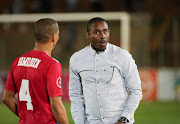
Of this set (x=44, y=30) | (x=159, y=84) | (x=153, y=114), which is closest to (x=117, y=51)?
(x=44, y=30)

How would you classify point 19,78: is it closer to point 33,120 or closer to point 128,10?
point 33,120

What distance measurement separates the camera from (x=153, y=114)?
12945 mm

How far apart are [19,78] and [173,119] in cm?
826

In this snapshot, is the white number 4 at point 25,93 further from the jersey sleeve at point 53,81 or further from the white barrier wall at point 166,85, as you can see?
the white barrier wall at point 166,85

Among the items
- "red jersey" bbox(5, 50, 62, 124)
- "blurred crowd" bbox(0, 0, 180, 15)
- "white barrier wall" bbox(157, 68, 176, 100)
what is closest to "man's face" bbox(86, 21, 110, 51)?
"red jersey" bbox(5, 50, 62, 124)

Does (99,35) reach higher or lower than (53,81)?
higher

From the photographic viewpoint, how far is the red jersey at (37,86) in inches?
154

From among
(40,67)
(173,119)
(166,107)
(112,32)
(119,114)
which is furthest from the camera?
(112,32)

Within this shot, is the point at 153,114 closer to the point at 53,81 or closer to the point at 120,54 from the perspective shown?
the point at 120,54

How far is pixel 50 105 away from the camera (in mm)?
3967

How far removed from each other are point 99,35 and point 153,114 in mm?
8968

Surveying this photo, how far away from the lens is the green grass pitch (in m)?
11.4

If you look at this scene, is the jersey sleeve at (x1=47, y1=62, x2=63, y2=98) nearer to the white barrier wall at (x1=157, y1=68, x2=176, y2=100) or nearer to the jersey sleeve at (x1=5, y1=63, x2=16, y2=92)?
the jersey sleeve at (x1=5, y1=63, x2=16, y2=92)

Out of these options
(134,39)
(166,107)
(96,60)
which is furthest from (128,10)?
(96,60)
